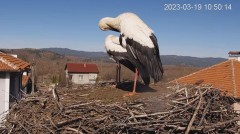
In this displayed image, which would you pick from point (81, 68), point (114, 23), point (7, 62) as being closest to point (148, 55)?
point (114, 23)

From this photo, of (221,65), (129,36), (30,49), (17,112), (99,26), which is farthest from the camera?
(30,49)

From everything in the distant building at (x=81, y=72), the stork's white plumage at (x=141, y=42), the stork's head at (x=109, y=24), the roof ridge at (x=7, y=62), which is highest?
the stork's head at (x=109, y=24)

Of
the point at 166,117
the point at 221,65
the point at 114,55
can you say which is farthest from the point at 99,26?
the point at 221,65

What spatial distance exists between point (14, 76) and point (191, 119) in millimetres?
11463

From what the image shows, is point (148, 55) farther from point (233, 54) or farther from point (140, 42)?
point (233, 54)

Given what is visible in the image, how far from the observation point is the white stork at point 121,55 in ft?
19.9

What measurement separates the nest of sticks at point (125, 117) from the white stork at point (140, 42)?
2.23 feet

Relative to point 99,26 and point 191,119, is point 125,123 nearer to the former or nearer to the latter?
point 191,119

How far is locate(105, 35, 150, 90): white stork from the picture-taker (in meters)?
6.07

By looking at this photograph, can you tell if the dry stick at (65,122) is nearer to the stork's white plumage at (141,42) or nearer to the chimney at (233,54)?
the stork's white plumage at (141,42)

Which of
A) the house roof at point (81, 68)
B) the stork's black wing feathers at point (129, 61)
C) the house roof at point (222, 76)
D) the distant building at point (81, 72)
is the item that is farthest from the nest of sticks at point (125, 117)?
the house roof at point (81, 68)

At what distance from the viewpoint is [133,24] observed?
5902 mm

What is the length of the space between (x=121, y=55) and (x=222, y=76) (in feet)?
37.2

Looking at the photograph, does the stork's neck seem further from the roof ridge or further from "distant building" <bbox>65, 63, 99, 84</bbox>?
"distant building" <bbox>65, 63, 99, 84</bbox>
